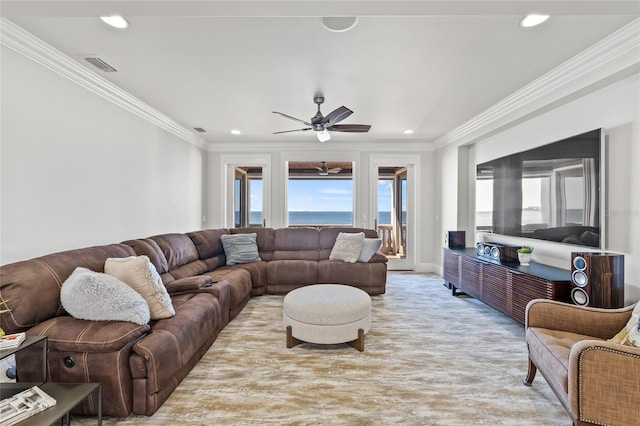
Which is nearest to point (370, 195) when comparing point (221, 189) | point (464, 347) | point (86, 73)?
point (221, 189)

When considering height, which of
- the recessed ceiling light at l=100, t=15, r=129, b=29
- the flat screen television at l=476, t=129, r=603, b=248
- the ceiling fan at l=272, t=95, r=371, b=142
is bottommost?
the flat screen television at l=476, t=129, r=603, b=248

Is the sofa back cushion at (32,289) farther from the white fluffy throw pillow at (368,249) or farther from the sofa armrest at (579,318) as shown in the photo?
the white fluffy throw pillow at (368,249)

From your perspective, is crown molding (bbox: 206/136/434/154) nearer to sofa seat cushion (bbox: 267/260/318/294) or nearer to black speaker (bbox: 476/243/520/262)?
sofa seat cushion (bbox: 267/260/318/294)

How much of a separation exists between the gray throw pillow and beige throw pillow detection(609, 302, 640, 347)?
4051mm

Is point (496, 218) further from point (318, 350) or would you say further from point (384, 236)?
point (384, 236)

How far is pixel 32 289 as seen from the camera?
187cm

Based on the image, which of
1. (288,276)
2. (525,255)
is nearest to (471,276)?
(525,255)

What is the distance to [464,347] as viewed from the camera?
2812 mm

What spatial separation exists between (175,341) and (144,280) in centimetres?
58

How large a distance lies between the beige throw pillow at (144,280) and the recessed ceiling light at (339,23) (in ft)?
7.45

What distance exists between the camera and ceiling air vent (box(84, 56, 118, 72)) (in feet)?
8.52

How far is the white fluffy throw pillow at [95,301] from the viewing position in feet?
6.31

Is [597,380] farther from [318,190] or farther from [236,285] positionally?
[318,190]

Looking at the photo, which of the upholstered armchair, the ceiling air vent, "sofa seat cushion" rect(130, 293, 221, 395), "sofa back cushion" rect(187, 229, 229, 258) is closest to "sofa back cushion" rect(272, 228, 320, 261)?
"sofa back cushion" rect(187, 229, 229, 258)
